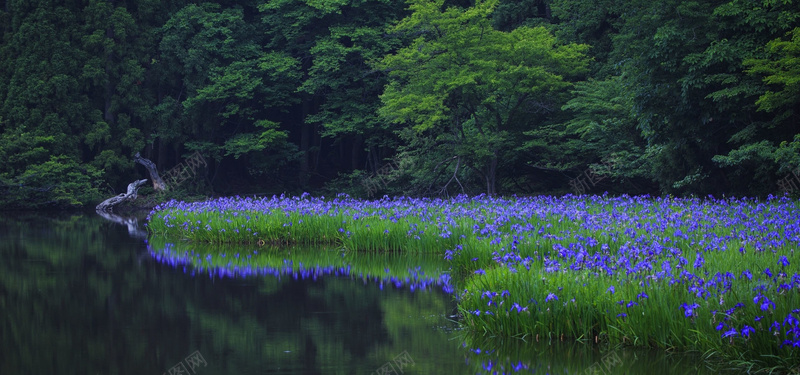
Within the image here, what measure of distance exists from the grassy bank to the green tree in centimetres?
921

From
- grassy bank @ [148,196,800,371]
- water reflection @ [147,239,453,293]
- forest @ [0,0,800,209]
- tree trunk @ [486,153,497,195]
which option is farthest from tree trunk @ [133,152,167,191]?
grassy bank @ [148,196,800,371]

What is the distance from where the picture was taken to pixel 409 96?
72.4 ft

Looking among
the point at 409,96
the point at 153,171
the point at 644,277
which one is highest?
the point at 409,96

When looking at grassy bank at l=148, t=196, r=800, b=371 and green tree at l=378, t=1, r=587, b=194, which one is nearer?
grassy bank at l=148, t=196, r=800, b=371

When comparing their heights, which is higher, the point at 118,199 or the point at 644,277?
the point at 644,277

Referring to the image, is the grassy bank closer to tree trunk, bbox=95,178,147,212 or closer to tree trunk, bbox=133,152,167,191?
tree trunk, bbox=95,178,147,212

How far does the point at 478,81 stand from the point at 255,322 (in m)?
15.8

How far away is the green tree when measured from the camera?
71.1 ft

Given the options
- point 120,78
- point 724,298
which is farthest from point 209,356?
point 120,78

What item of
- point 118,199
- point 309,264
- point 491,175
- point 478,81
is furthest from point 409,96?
point 118,199

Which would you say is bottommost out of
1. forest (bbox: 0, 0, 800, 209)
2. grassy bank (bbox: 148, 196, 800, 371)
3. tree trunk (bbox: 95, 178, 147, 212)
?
tree trunk (bbox: 95, 178, 147, 212)

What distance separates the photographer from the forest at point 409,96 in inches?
A: 644

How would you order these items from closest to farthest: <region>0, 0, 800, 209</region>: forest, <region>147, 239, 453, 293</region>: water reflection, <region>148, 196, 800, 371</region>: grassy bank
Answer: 1. <region>148, 196, 800, 371</region>: grassy bank
2. <region>147, 239, 453, 293</region>: water reflection
3. <region>0, 0, 800, 209</region>: forest

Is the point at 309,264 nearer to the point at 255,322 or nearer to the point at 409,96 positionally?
the point at 255,322
